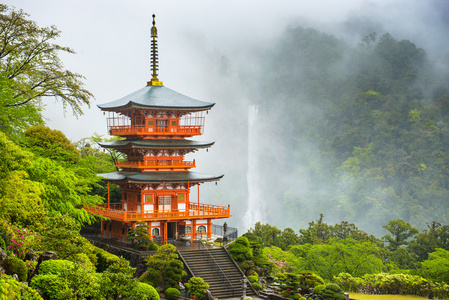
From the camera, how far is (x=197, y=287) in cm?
2205

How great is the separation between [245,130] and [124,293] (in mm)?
89028

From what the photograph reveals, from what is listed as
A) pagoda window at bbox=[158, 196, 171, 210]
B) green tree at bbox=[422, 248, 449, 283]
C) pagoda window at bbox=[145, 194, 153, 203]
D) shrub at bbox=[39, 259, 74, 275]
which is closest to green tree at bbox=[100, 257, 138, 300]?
shrub at bbox=[39, 259, 74, 275]

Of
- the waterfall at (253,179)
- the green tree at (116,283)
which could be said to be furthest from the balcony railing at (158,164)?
the waterfall at (253,179)

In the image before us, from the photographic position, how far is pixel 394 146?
254 feet

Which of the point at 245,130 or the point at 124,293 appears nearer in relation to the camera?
the point at 124,293

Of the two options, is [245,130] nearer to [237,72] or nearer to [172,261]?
[237,72]

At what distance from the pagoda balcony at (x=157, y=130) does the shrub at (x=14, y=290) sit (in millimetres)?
18080

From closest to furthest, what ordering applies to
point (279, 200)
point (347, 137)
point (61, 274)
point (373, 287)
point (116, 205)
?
point (61, 274), point (373, 287), point (116, 205), point (347, 137), point (279, 200)

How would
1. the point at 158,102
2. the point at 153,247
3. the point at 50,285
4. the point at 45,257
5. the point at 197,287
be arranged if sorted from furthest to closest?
1. the point at 158,102
2. the point at 153,247
3. the point at 197,287
4. the point at 45,257
5. the point at 50,285

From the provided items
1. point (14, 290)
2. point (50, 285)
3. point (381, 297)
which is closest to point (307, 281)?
point (381, 297)

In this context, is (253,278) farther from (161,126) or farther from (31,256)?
(31,256)

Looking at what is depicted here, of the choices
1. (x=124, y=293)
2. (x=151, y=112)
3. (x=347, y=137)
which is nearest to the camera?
(x=124, y=293)

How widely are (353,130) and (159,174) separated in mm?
59755

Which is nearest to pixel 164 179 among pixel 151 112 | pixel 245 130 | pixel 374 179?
pixel 151 112
